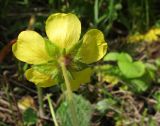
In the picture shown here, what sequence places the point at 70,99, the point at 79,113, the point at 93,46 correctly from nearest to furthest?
1. the point at 70,99
2. the point at 93,46
3. the point at 79,113

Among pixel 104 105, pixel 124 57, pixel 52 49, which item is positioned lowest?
pixel 104 105

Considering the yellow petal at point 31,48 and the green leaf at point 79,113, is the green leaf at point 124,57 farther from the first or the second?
the yellow petal at point 31,48

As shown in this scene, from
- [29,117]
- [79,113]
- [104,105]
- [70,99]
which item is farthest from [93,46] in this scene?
[104,105]

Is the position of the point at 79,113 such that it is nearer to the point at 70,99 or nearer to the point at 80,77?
the point at 80,77

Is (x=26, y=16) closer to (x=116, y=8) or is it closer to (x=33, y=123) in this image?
(x=116, y=8)

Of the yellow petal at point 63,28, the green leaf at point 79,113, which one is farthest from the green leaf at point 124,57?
the yellow petal at point 63,28

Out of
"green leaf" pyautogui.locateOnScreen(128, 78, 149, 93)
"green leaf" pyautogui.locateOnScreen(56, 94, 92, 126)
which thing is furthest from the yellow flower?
"green leaf" pyautogui.locateOnScreen(128, 78, 149, 93)
